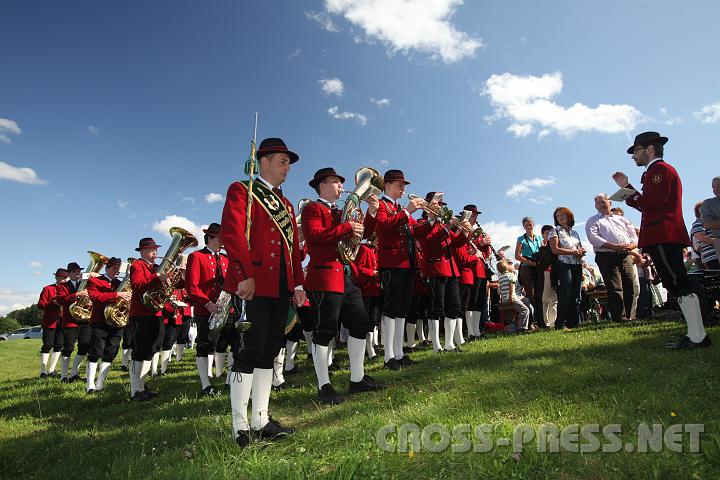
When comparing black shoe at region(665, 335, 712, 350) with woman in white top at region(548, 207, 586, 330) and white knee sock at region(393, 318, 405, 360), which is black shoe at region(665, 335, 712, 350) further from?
woman in white top at region(548, 207, 586, 330)

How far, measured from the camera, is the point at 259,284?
165 inches

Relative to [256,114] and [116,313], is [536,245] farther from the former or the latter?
[116,313]

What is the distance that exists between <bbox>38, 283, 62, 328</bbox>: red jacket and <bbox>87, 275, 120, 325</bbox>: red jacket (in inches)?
170

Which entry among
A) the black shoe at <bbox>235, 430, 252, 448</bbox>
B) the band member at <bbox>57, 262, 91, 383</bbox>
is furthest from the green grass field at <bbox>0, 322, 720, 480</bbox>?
the band member at <bbox>57, 262, 91, 383</bbox>

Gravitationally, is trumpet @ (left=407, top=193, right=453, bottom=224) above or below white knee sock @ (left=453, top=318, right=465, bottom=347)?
above

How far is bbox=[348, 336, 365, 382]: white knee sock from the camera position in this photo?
229 inches

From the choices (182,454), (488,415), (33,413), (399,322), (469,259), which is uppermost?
(469,259)

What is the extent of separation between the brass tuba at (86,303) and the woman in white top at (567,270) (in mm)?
10821

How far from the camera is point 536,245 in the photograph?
1183cm

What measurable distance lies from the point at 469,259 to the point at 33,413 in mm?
8818

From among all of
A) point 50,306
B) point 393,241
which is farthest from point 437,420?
point 50,306

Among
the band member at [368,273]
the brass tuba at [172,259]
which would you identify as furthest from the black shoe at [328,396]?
the brass tuba at [172,259]

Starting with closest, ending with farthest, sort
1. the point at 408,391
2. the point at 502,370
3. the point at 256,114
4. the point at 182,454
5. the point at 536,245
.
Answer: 1. the point at 182,454
2. the point at 256,114
3. the point at 408,391
4. the point at 502,370
5. the point at 536,245

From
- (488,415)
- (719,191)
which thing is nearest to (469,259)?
(719,191)
